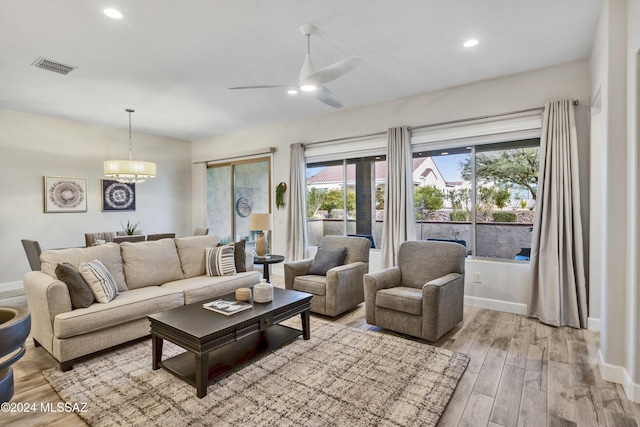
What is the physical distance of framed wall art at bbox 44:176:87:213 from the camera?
5.51 m

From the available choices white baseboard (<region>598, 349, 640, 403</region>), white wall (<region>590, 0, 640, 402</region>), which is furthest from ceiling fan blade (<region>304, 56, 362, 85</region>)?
white baseboard (<region>598, 349, 640, 403</region>)

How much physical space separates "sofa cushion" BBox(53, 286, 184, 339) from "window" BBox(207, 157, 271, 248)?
328cm

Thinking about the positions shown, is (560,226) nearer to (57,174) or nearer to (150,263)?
(150,263)

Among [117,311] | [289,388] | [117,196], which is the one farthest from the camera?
[117,196]

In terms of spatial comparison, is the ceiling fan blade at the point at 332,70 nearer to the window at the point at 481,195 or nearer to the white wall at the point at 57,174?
the window at the point at 481,195

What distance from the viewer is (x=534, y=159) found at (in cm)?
394

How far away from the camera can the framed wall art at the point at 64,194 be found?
5.51m

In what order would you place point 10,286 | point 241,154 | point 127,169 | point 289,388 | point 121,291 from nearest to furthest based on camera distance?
point 289,388 → point 121,291 → point 127,169 → point 10,286 → point 241,154

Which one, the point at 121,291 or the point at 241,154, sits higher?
the point at 241,154

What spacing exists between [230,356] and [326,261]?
1836 mm

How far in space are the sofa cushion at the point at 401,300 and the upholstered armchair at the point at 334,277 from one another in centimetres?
56

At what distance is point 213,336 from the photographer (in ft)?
7.33

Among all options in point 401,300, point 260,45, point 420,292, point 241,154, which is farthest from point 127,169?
point 420,292

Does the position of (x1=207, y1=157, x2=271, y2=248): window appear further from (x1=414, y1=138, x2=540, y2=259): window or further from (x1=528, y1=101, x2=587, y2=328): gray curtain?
(x1=528, y1=101, x2=587, y2=328): gray curtain
